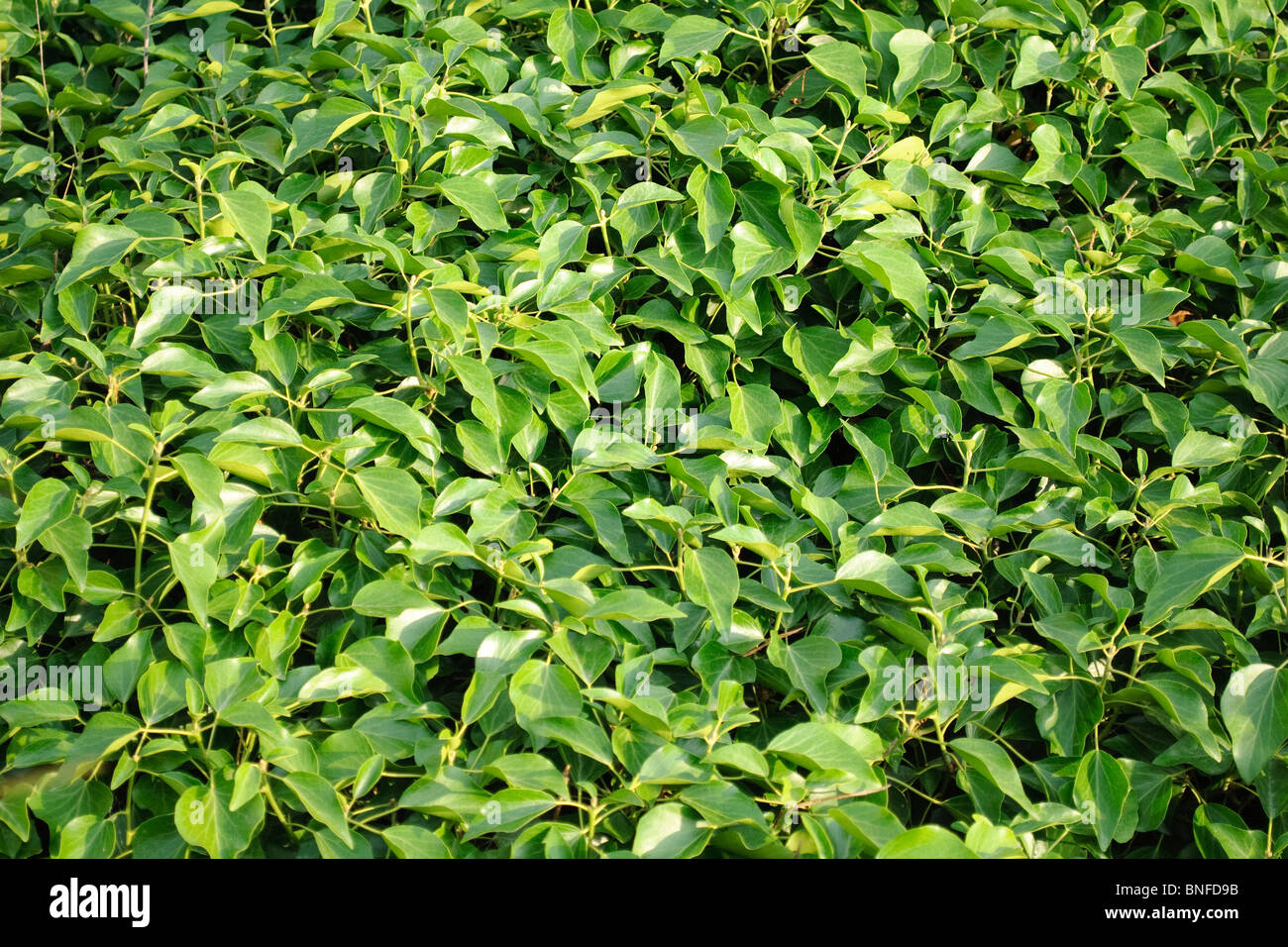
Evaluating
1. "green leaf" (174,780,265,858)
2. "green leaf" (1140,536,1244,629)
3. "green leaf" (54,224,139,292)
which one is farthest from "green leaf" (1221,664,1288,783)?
"green leaf" (54,224,139,292)

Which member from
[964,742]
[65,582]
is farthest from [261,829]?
[964,742]

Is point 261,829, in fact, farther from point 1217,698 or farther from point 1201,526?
point 1201,526

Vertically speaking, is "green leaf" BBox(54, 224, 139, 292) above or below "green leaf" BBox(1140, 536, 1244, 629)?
above

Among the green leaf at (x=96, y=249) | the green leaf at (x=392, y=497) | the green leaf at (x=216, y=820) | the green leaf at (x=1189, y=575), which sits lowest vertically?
the green leaf at (x=216, y=820)

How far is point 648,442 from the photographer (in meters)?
1.57

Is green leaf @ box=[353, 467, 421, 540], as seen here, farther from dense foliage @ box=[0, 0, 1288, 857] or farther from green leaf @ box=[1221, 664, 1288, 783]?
green leaf @ box=[1221, 664, 1288, 783]

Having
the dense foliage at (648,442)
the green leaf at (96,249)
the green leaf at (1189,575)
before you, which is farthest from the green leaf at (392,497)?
the green leaf at (1189,575)

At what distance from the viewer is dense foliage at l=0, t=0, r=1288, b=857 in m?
1.32

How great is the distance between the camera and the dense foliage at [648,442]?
52.1 inches

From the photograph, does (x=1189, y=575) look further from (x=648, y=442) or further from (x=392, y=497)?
(x=392, y=497)

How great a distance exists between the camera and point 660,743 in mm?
1310

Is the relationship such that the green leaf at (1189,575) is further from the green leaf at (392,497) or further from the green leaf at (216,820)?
the green leaf at (216,820)

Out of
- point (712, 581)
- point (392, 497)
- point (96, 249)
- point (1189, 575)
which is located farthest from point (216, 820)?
point (1189, 575)

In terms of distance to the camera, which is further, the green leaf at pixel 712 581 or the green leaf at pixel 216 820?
the green leaf at pixel 712 581
